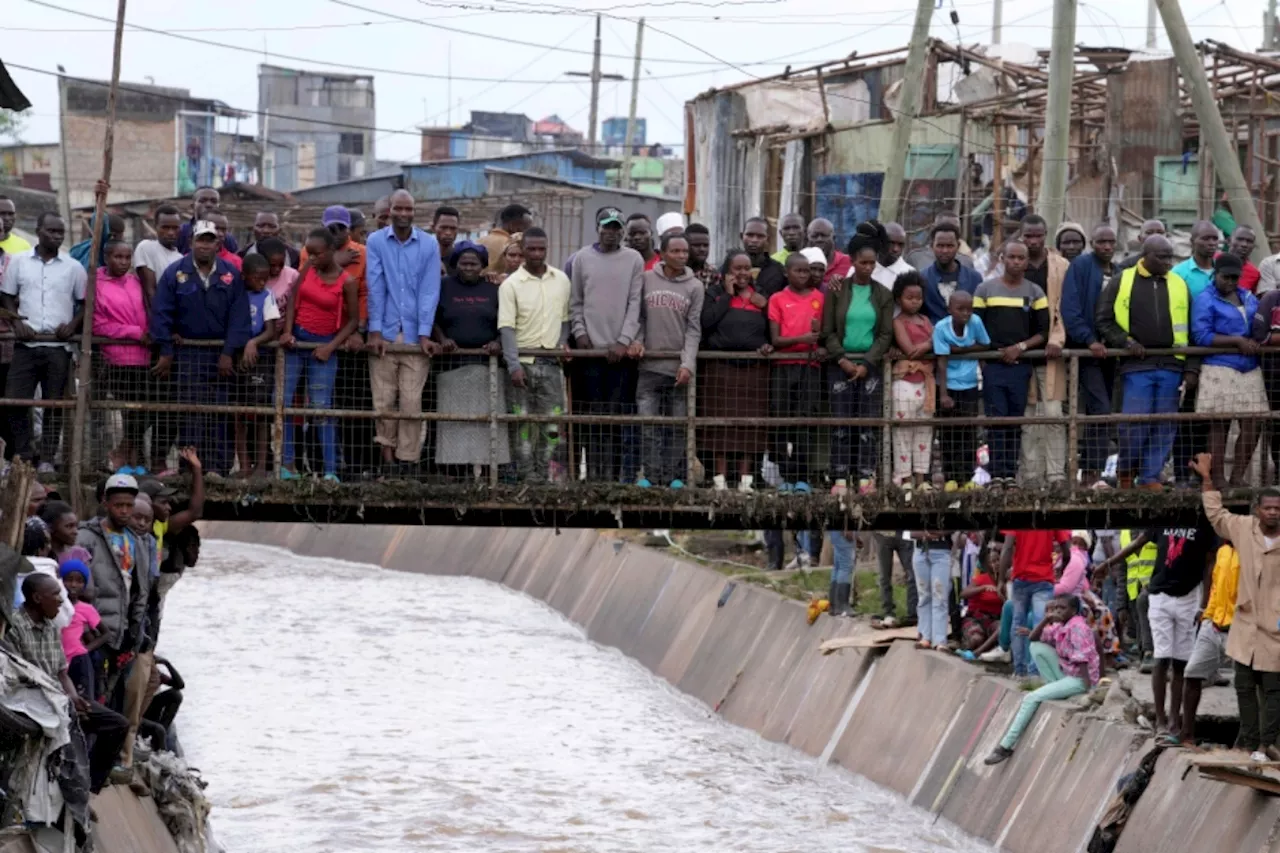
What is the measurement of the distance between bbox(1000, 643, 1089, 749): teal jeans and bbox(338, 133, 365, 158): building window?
63181mm

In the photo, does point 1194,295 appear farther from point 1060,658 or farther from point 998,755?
point 998,755

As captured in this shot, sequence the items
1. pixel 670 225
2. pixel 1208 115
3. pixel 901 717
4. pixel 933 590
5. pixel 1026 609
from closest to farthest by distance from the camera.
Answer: pixel 670 225
pixel 1026 609
pixel 933 590
pixel 901 717
pixel 1208 115

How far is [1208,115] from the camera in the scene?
72.2 ft

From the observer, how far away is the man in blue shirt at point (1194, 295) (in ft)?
51.4

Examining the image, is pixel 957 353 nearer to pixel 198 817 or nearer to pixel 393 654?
pixel 198 817

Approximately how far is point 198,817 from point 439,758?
10268 millimetres

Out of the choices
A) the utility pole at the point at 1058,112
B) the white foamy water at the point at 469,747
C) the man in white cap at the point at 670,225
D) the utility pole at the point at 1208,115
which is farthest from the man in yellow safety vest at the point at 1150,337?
the utility pole at the point at 1208,115

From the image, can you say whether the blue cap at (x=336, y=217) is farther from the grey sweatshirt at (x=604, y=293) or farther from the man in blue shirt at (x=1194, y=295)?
the man in blue shirt at (x=1194, y=295)

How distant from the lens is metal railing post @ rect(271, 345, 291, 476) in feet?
49.5

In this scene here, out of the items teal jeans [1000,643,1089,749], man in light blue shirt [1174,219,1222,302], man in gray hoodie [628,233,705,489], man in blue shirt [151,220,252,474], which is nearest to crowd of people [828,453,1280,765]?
teal jeans [1000,643,1089,749]

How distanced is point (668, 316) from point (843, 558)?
792cm

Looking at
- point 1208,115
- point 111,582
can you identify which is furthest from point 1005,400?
point 1208,115

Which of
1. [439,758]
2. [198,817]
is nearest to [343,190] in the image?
[439,758]

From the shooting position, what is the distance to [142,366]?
15.4 metres
